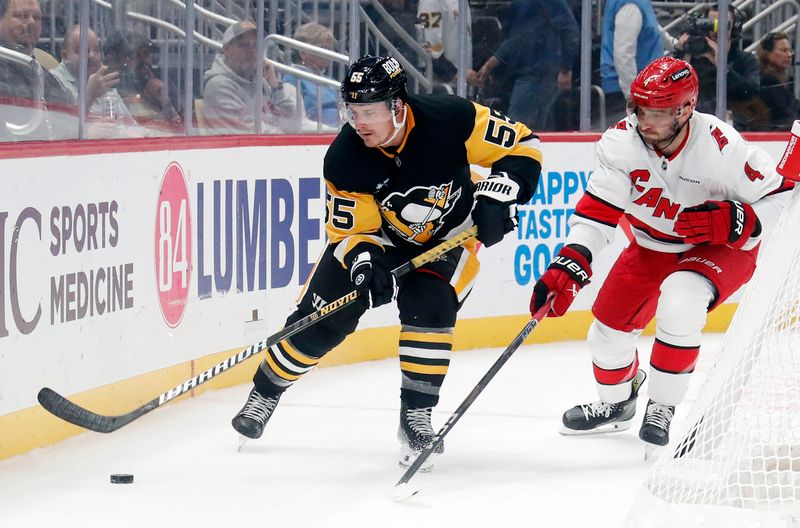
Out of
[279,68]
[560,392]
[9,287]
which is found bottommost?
[560,392]

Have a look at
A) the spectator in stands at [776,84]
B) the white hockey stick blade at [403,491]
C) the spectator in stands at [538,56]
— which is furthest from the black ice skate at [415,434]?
the spectator in stands at [776,84]

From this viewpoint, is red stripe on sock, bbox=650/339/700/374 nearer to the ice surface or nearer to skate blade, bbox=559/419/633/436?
the ice surface

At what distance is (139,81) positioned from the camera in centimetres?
478

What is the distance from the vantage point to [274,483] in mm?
3725

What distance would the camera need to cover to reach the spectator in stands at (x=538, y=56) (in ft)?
20.4

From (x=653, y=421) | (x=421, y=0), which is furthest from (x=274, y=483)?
(x=421, y=0)

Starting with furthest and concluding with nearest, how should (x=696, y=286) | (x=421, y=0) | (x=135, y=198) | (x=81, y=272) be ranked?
(x=421, y=0) → (x=135, y=198) → (x=81, y=272) → (x=696, y=286)

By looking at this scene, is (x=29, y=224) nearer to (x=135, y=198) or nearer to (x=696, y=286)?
(x=135, y=198)

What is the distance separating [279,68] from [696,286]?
2.34m

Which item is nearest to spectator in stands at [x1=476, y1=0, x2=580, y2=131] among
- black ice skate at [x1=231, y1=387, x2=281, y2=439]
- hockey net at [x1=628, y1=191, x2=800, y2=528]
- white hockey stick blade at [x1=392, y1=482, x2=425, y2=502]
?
black ice skate at [x1=231, y1=387, x2=281, y2=439]

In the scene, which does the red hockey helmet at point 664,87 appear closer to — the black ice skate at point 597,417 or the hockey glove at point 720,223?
the hockey glove at point 720,223

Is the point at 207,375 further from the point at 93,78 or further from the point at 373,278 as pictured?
the point at 93,78

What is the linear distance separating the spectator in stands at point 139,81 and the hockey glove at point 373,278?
1.35 meters

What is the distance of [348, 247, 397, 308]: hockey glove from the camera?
12.1 feet
